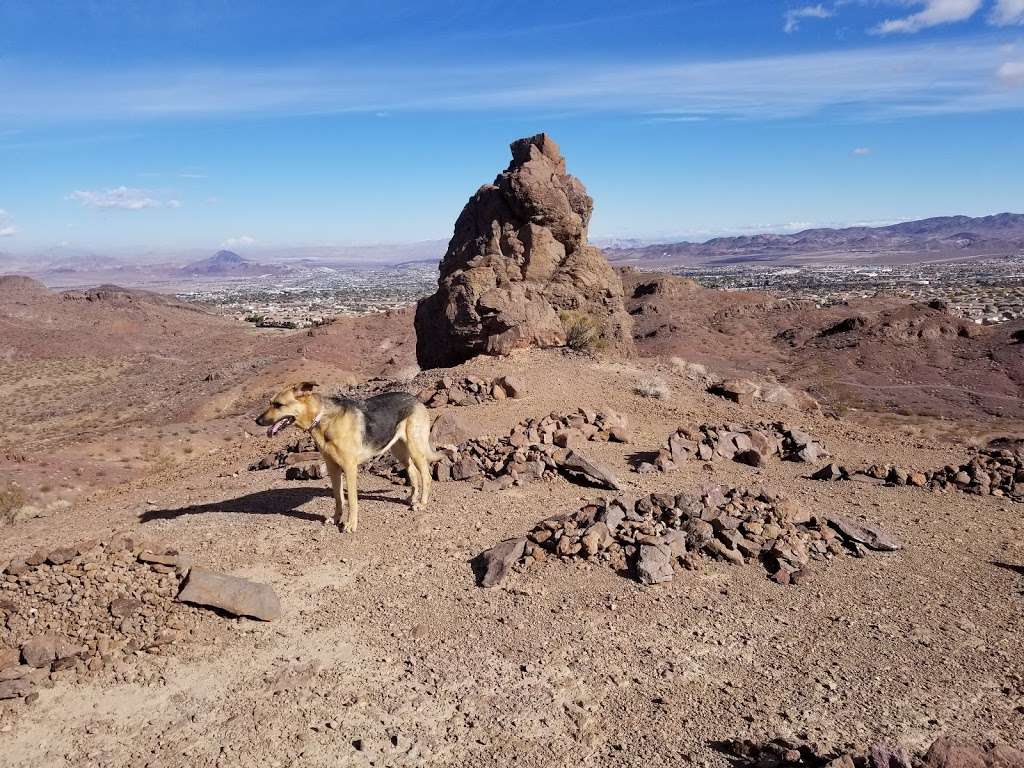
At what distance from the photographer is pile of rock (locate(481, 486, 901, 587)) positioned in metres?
7.33

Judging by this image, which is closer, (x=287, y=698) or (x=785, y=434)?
(x=287, y=698)

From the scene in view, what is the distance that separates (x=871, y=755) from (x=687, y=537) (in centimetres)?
351

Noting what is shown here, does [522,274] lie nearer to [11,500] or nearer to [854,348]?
[11,500]

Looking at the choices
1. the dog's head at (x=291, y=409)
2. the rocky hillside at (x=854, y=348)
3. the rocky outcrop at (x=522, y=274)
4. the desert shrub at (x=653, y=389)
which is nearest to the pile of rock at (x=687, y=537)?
the dog's head at (x=291, y=409)

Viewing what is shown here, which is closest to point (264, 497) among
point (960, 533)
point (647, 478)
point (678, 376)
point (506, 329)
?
point (647, 478)

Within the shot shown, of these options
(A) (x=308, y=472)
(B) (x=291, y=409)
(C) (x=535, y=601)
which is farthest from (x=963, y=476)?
(A) (x=308, y=472)

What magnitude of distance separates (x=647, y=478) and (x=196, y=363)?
42.7 metres

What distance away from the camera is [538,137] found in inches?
1037

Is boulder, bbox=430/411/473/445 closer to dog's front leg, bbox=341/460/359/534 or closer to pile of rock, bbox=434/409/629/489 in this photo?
pile of rock, bbox=434/409/629/489

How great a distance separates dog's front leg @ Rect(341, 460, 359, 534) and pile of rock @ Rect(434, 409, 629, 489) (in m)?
2.10

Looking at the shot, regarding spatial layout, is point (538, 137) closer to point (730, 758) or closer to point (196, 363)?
point (730, 758)

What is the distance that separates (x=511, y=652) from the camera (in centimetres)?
595

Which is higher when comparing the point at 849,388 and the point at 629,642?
the point at 629,642

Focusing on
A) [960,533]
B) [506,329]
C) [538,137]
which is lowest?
[960,533]
